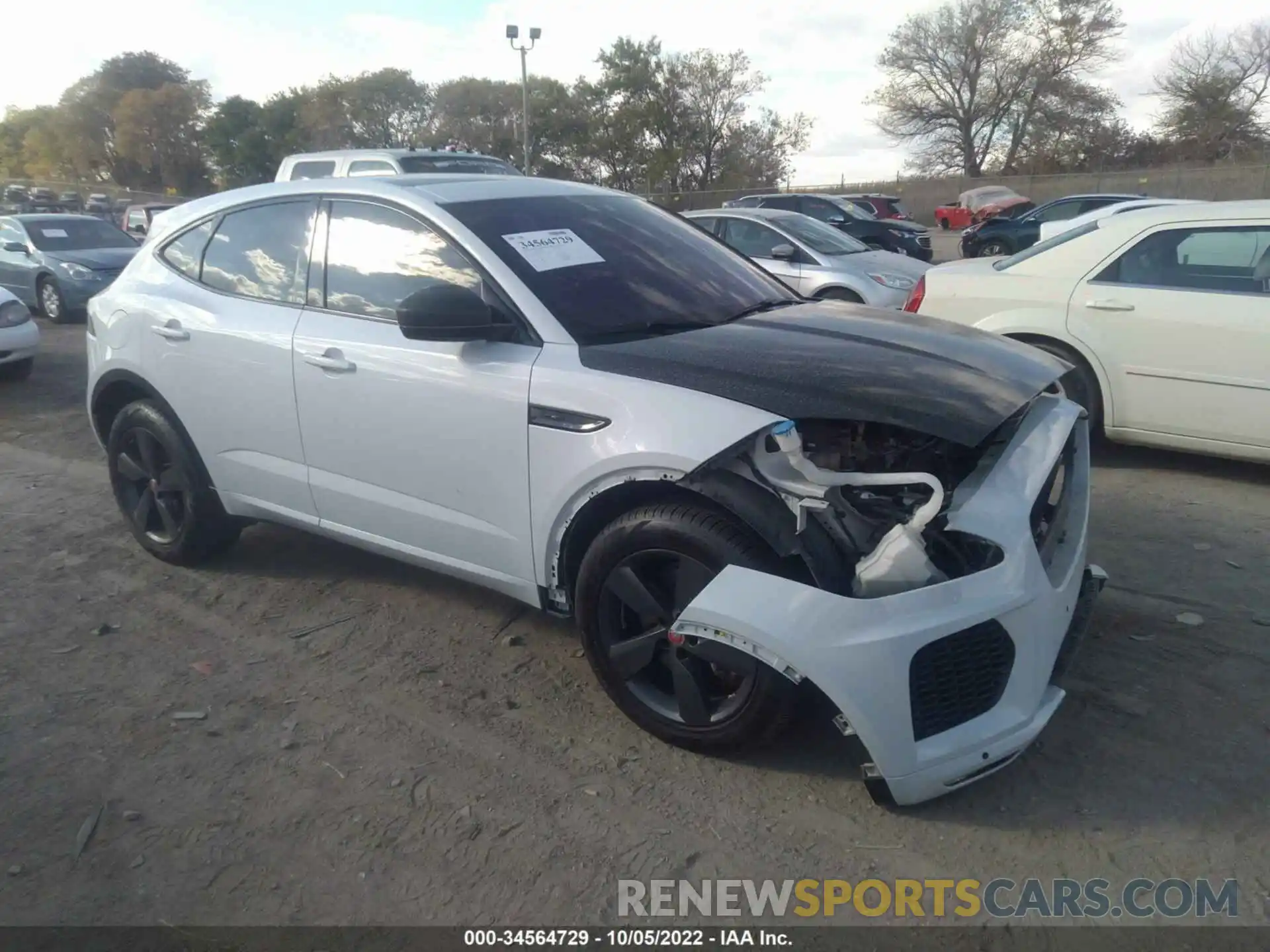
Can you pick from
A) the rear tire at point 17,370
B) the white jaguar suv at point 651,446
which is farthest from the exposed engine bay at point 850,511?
the rear tire at point 17,370

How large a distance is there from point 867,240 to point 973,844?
1576 centimetres

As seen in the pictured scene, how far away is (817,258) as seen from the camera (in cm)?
1044

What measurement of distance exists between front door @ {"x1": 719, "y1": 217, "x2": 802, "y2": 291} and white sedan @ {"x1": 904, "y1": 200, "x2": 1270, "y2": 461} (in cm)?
423

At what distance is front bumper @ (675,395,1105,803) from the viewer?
8.67 feet

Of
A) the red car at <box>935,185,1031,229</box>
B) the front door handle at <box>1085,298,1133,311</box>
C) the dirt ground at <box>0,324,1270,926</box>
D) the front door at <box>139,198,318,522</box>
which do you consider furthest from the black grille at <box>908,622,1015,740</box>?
Answer: the red car at <box>935,185,1031,229</box>

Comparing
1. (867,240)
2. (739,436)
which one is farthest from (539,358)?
(867,240)

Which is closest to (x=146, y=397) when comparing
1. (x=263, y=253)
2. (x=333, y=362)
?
(x=263, y=253)

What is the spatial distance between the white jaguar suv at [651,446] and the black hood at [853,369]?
0.01 m

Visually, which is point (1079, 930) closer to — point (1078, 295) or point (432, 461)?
point (432, 461)

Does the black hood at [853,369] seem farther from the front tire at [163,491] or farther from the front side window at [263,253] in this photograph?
the front tire at [163,491]

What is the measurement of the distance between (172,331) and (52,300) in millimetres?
11833

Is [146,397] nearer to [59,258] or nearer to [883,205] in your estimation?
[59,258]

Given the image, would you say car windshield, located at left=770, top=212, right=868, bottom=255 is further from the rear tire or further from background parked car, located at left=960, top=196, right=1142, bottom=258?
background parked car, located at left=960, top=196, right=1142, bottom=258

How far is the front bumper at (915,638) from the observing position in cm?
264
